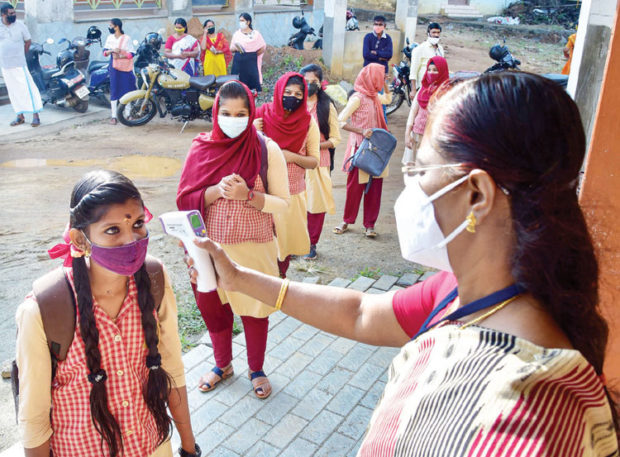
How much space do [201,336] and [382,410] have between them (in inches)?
127

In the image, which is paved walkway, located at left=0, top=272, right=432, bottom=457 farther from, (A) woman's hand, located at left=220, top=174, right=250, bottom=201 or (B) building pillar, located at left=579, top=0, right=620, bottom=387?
(B) building pillar, located at left=579, top=0, right=620, bottom=387

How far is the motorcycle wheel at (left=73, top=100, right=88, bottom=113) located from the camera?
1131 cm

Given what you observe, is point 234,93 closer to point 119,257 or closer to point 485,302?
point 119,257

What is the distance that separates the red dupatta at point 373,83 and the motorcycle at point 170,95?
503cm

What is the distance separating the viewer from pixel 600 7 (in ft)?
11.4

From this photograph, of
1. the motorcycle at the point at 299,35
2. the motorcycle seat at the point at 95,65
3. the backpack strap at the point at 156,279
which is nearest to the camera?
the backpack strap at the point at 156,279

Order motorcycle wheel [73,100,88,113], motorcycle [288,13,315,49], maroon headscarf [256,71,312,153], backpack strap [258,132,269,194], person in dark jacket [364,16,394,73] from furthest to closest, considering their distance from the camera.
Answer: motorcycle [288,13,315,49] → person in dark jacket [364,16,394,73] → motorcycle wheel [73,100,88,113] → maroon headscarf [256,71,312,153] → backpack strap [258,132,269,194]

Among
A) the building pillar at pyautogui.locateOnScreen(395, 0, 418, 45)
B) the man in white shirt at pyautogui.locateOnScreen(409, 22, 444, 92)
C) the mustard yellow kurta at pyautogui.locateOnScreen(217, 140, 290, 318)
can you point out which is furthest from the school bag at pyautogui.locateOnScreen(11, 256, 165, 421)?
the building pillar at pyautogui.locateOnScreen(395, 0, 418, 45)

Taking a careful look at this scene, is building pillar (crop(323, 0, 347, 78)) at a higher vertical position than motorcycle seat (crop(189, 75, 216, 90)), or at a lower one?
higher

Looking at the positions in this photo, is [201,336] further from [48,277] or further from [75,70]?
[75,70]

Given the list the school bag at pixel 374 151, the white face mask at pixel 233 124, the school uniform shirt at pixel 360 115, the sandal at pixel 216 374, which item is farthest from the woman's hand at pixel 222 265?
the school uniform shirt at pixel 360 115

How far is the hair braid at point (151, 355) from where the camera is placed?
2.03 m

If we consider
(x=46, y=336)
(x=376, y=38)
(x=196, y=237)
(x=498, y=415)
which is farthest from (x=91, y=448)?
(x=376, y=38)

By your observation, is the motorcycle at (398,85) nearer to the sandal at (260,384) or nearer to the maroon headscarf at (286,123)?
the maroon headscarf at (286,123)
